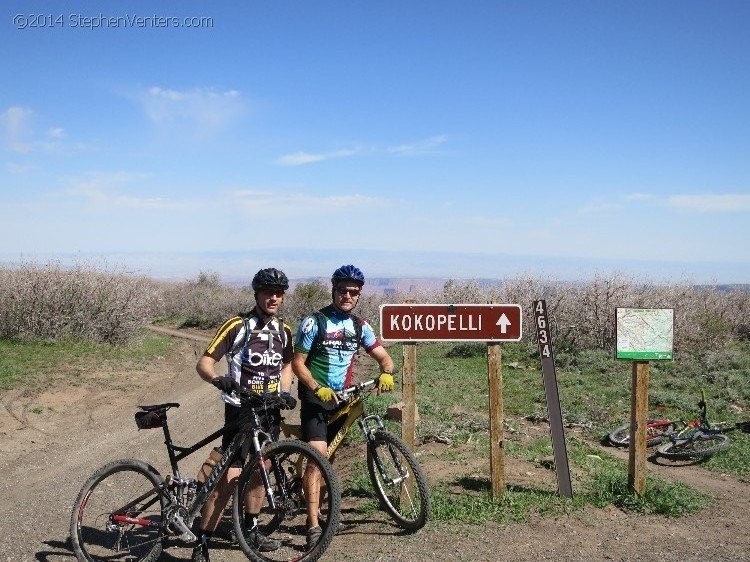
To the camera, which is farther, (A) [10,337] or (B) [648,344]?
(A) [10,337]

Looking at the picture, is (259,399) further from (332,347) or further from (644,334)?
(644,334)

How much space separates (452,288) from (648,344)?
2350 cm

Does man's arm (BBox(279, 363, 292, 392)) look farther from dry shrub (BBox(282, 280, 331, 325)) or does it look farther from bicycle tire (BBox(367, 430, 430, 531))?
dry shrub (BBox(282, 280, 331, 325))

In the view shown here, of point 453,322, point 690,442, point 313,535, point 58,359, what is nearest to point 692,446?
point 690,442

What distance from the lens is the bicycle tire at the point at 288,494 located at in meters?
4.49

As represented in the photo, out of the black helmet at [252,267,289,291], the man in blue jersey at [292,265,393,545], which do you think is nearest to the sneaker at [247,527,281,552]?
the man in blue jersey at [292,265,393,545]

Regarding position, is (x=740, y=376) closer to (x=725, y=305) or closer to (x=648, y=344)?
(x=648, y=344)

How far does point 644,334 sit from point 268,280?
3496 mm

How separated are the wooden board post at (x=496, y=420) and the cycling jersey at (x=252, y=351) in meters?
2.04

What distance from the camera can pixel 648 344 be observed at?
5.94m

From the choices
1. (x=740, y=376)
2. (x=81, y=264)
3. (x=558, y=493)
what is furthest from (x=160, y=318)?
(x=558, y=493)

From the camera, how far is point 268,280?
16.0 ft

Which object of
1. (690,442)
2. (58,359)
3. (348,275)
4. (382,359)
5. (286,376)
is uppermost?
(348,275)

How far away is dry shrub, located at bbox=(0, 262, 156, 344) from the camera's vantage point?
64.8 ft
